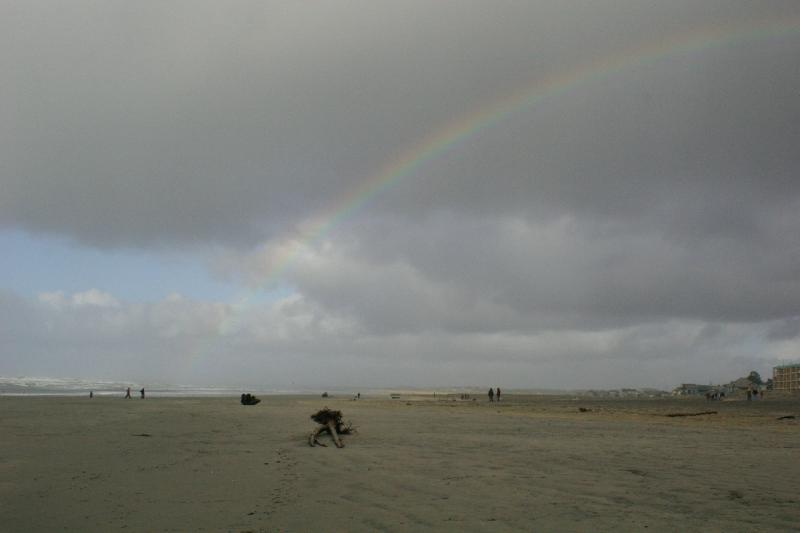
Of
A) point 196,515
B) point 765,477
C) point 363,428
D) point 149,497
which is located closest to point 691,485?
point 765,477

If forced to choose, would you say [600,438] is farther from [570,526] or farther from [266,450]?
[570,526]

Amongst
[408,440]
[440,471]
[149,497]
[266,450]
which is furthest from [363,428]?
[149,497]

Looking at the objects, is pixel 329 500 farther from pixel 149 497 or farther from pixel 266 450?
pixel 266 450

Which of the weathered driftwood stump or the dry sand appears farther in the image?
the weathered driftwood stump

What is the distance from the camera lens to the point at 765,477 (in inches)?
505

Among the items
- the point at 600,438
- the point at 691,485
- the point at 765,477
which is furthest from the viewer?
the point at 600,438

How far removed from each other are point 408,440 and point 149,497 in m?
10.9

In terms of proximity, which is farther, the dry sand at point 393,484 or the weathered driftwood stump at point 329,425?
the weathered driftwood stump at point 329,425

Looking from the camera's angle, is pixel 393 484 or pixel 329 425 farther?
pixel 329 425

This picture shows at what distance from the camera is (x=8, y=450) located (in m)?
16.4

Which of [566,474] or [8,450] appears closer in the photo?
[566,474]

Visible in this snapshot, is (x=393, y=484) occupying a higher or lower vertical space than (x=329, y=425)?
lower

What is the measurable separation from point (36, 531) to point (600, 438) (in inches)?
744

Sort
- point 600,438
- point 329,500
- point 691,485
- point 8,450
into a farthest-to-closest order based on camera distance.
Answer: point 600,438
point 8,450
point 691,485
point 329,500
